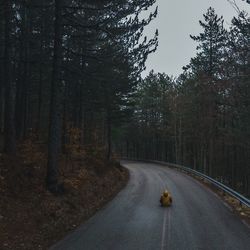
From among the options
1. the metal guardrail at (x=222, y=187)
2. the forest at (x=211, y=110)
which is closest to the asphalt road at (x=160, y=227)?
the metal guardrail at (x=222, y=187)

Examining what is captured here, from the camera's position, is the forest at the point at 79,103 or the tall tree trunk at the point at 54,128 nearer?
the forest at the point at 79,103

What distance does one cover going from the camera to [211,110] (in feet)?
141

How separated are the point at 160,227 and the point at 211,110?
90.5 feet

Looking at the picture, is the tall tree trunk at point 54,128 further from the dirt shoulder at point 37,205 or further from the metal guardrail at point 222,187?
the metal guardrail at point 222,187

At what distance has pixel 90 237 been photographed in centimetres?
1462

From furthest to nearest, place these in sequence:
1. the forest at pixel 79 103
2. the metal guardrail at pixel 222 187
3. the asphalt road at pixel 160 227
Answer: the metal guardrail at pixel 222 187, the forest at pixel 79 103, the asphalt road at pixel 160 227

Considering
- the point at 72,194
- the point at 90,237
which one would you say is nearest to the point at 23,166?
the point at 72,194

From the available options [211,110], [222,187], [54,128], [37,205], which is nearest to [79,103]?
[211,110]

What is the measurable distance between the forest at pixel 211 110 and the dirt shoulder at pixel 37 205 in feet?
28.6

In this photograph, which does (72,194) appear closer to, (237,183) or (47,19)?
(47,19)

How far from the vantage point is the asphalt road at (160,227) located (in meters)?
13.6

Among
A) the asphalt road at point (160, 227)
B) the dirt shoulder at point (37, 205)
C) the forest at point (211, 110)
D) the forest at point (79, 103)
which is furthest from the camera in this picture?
the forest at point (211, 110)

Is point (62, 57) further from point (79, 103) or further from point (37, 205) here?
point (79, 103)

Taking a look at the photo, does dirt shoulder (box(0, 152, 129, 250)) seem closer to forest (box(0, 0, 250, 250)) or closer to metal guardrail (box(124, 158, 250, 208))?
forest (box(0, 0, 250, 250))
